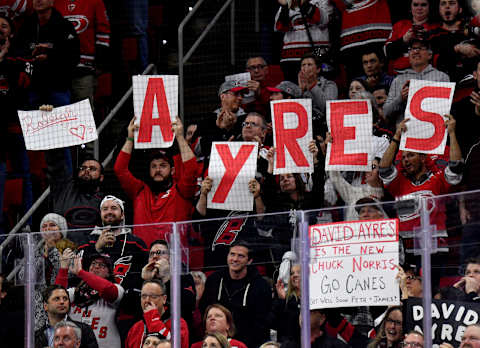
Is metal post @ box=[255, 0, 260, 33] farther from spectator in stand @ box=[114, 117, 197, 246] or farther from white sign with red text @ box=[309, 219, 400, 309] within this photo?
white sign with red text @ box=[309, 219, 400, 309]

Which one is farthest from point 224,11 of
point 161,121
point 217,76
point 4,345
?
point 4,345

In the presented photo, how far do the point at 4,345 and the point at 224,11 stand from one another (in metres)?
4.48

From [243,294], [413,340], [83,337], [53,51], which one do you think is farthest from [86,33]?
[413,340]

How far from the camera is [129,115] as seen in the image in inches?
396

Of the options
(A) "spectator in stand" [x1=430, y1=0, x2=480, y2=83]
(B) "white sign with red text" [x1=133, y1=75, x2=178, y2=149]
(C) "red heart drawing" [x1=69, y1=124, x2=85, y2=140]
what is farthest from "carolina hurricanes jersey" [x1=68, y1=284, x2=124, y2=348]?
(A) "spectator in stand" [x1=430, y1=0, x2=480, y2=83]

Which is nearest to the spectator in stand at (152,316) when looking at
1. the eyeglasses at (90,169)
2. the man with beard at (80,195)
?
the man with beard at (80,195)

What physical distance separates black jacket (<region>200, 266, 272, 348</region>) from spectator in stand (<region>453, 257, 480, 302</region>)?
1.05 m

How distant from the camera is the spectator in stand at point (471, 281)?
5.13 metres

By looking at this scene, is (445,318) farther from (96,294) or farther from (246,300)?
(96,294)

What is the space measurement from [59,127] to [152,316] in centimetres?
256

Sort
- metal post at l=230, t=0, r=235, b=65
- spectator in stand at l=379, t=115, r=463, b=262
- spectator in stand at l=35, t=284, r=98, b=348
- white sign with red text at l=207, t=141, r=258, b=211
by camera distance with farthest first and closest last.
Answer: metal post at l=230, t=0, r=235, b=65 → white sign with red text at l=207, t=141, r=258, b=211 → spectator in stand at l=379, t=115, r=463, b=262 → spectator in stand at l=35, t=284, r=98, b=348

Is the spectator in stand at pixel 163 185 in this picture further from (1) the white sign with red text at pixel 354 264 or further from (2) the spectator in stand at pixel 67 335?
(1) the white sign with red text at pixel 354 264

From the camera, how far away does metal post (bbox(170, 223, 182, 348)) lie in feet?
19.5

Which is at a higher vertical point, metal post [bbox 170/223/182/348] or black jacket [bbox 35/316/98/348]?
metal post [bbox 170/223/182/348]
